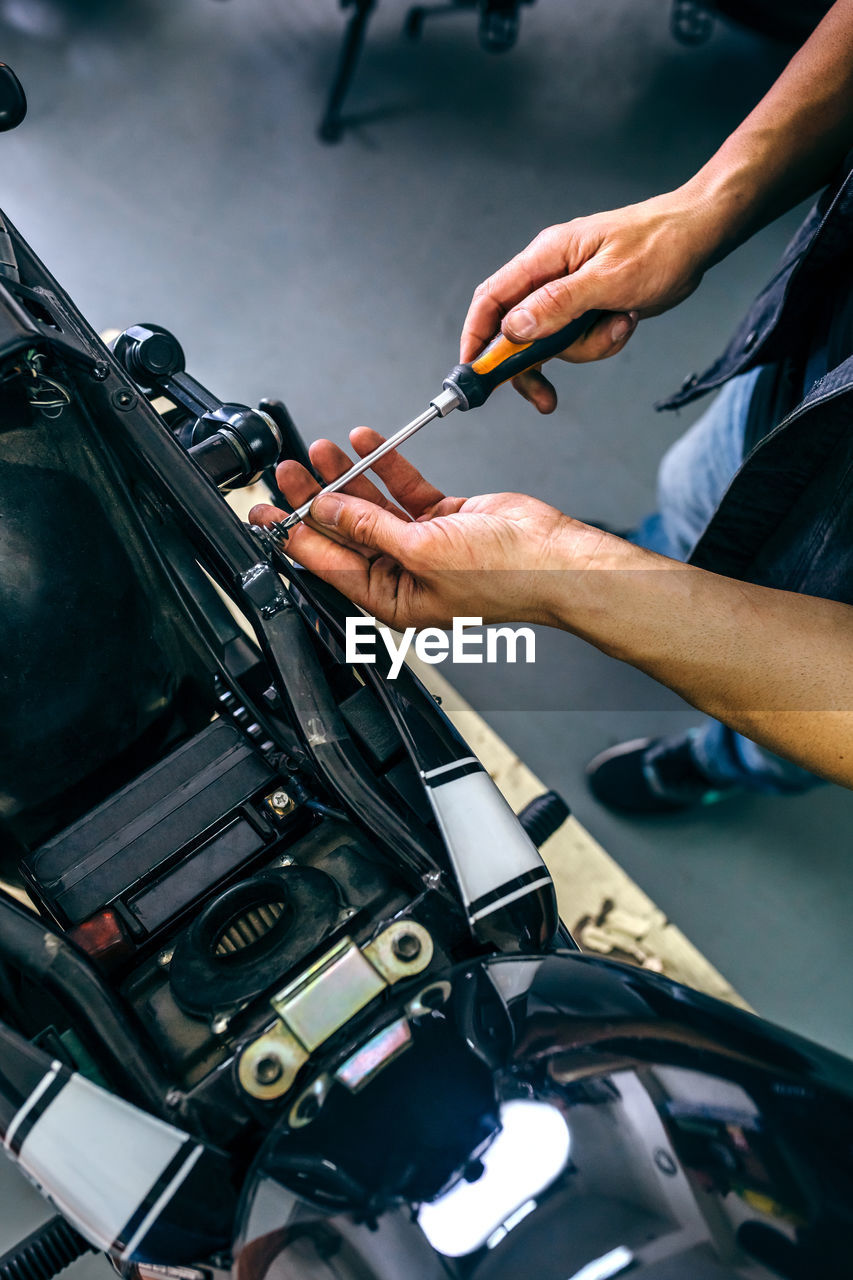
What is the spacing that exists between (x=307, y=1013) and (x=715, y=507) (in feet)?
2.39

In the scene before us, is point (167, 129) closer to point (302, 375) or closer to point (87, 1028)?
point (302, 375)

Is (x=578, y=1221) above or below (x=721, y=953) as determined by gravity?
above

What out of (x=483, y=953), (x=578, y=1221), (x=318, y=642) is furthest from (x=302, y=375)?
(x=578, y=1221)

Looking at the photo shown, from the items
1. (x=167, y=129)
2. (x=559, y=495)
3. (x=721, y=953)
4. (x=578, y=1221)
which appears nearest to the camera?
(x=578, y=1221)

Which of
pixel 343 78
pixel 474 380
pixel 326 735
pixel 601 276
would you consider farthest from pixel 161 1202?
pixel 343 78

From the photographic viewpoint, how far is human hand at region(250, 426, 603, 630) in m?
0.72

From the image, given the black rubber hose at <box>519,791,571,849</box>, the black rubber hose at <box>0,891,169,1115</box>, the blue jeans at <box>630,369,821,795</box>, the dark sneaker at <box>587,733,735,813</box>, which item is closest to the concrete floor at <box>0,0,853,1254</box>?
the dark sneaker at <box>587,733,735,813</box>

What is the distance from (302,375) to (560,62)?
1.18 meters

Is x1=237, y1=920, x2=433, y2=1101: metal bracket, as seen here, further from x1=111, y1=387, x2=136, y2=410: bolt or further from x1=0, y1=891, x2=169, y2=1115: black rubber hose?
x1=111, y1=387, x2=136, y2=410: bolt

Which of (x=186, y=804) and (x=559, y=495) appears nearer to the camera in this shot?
(x=186, y=804)

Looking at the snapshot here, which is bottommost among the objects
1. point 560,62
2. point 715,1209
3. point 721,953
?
point 721,953

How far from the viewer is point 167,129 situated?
201 cm

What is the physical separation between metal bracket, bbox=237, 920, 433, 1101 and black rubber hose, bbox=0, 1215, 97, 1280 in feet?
0.71

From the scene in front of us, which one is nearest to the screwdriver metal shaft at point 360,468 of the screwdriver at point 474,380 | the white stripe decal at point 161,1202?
the screwdriver at point 474,380
